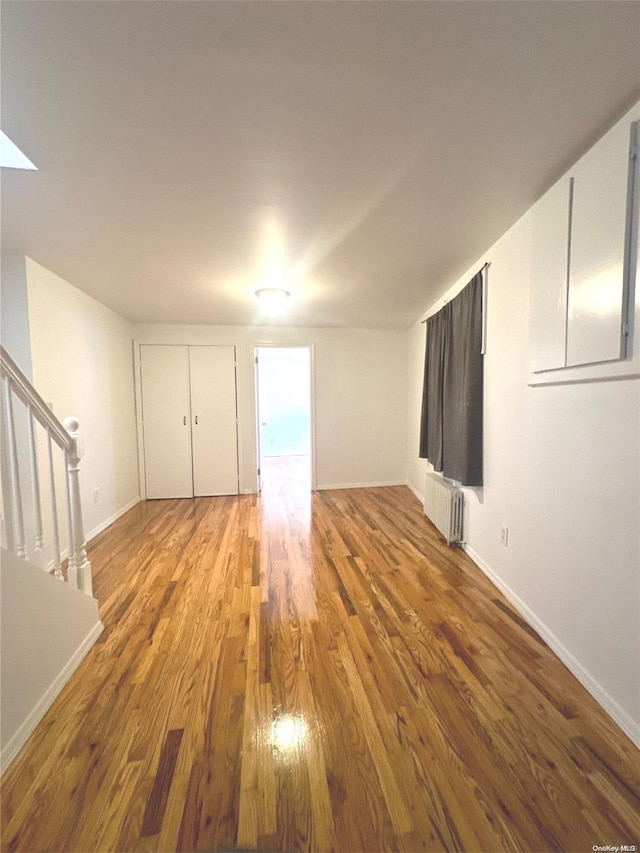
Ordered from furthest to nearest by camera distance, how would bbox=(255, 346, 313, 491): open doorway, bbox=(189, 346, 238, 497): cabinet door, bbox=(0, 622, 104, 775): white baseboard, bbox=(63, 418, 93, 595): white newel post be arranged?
bbox=(255, 346, 313, 491): open doorway < bbox=(189, 346, 238, 497): cabinet door < bbox=(63, 418, 93, 595): white newel post < bbox=(0, 622, 104, 775): white baseboard

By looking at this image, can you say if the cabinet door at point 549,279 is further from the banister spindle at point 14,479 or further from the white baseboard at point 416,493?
the white baseboard at point 416,493

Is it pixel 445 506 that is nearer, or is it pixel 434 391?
pixel 445 506

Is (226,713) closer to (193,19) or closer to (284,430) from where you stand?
(193,19)

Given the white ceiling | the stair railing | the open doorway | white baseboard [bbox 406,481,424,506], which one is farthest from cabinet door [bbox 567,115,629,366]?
the open doorway

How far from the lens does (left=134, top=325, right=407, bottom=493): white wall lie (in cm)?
421

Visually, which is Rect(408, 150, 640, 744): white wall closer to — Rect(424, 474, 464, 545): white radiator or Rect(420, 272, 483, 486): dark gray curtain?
Rect(420, 272, 483, 486): dark gray curtain

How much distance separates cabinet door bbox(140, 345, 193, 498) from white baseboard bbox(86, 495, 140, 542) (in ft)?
0.84

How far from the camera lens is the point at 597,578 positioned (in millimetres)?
1317

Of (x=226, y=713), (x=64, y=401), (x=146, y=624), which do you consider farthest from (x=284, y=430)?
(x=226, y=713)

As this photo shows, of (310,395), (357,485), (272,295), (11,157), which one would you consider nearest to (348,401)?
(310,395)

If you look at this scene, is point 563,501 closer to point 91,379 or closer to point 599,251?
point 599,251

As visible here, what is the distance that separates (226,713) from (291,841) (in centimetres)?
47

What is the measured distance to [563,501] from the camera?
152cm

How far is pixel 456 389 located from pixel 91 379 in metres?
3.38
